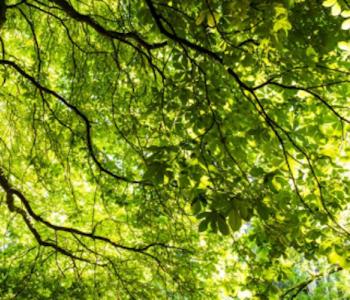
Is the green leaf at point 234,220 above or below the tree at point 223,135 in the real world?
below

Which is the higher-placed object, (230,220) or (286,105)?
(286,105)

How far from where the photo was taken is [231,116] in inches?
128

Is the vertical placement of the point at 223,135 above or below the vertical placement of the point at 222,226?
above

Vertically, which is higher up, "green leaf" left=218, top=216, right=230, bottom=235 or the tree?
the tree

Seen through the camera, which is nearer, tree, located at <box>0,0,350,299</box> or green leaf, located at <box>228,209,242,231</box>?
green leaf, located at <box>228,209,242,231</box>

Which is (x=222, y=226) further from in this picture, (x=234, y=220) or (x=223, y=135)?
(x=223, y=135)

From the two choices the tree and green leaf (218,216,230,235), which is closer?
green leaf (218,216,230,235)

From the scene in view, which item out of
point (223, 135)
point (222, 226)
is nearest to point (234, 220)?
point (222, 226)

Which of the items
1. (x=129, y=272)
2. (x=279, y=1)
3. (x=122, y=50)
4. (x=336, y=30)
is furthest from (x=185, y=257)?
(x=279, y=1)

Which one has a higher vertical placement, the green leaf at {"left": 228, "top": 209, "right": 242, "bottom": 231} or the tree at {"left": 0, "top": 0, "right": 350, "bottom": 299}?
the tree at {"left": 0, "top": 0, "right": 350, "bottom": 299}

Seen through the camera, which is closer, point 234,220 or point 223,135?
point 234,220

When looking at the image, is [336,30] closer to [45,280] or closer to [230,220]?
[230,220]

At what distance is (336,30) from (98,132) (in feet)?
13.6

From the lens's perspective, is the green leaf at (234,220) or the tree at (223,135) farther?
the tree at (223,135)
